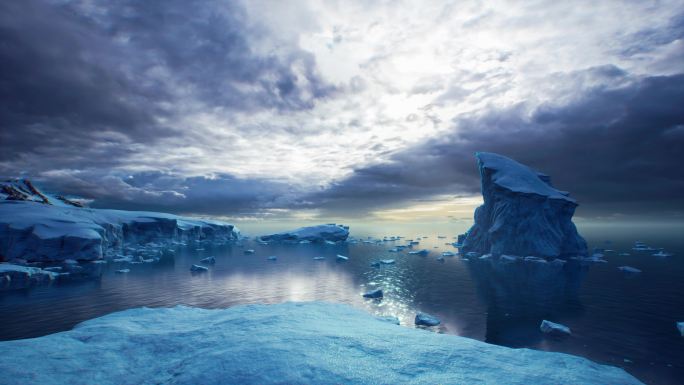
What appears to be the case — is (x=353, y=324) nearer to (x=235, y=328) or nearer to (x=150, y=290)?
(x=235, y=328)

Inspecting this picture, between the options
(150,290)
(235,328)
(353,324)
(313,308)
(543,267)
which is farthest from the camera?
(543,267)

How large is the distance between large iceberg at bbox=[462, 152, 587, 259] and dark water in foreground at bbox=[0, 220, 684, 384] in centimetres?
642

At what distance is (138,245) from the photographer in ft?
230

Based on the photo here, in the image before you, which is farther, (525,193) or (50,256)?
(525,193)

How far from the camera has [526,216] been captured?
47.2m

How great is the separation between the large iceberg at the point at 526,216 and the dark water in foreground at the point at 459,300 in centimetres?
642

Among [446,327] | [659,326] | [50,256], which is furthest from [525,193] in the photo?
[50,256]

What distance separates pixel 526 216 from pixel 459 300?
95.4 feet

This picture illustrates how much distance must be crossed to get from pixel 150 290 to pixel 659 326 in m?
40.7

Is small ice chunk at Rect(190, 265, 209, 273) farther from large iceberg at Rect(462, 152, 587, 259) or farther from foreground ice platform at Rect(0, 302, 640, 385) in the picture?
large iceberg at Rect(462, 152, 587, 259)

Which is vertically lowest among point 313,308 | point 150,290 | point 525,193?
point 150,290

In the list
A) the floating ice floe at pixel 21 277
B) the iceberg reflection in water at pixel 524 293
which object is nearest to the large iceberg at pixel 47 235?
the floating ice floe at pixel 21 277

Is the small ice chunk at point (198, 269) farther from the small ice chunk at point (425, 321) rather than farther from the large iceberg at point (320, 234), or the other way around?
the large iceberg at point (320, 234)

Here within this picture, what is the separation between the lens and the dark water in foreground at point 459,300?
53.6ft
